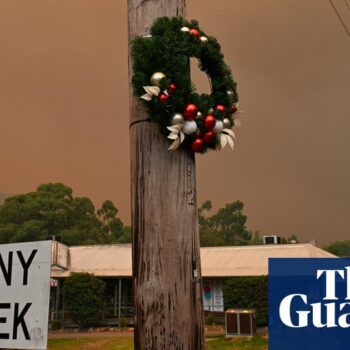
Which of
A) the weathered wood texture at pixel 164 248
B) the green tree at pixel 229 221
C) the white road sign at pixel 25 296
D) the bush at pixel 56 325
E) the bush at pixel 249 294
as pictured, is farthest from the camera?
the green tree at pixel 229 221

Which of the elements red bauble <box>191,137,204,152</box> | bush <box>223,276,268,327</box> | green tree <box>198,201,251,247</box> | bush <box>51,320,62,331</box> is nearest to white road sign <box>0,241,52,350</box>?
red bauble <box>191,137,204,152</box>

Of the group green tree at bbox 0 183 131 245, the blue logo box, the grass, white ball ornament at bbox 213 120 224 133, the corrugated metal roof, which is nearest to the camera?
white ball ornament at bbox 213 120 224 133

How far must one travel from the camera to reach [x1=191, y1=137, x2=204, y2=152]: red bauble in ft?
8.08

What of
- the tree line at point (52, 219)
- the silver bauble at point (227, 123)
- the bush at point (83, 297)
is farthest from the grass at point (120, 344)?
the tree line at point (52, 219)

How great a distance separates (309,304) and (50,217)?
230 ft

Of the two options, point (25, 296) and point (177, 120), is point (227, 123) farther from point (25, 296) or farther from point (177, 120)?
point (25, 296)

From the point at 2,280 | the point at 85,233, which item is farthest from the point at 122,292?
the point at 85,233

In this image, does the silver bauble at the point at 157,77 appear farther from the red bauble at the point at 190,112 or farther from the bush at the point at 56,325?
the bush at the point at 56,325

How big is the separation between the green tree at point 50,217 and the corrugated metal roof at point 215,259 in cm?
3288

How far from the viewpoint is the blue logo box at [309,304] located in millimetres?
4402

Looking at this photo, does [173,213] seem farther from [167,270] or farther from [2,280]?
[2,280]

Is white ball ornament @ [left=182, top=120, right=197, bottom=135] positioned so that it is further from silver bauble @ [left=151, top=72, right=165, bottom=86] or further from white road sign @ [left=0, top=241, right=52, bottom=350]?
white road sign @ [left=0, top=241, right=52, bottom=350]

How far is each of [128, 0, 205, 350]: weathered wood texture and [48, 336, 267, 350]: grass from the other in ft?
61.0

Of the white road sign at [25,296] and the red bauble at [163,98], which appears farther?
the white road sign at [25,296]
